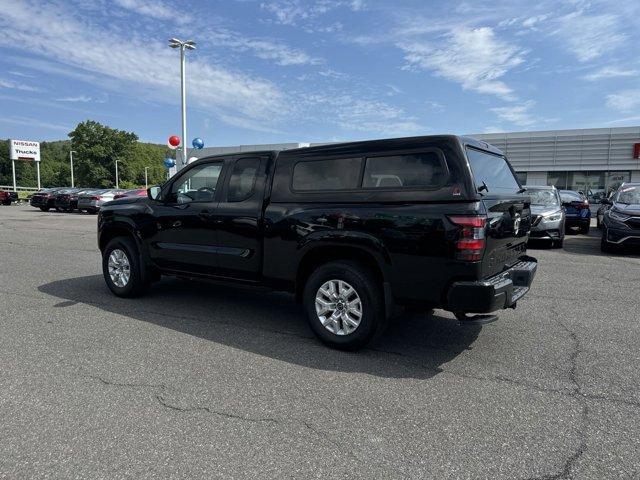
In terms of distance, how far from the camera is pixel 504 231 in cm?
410

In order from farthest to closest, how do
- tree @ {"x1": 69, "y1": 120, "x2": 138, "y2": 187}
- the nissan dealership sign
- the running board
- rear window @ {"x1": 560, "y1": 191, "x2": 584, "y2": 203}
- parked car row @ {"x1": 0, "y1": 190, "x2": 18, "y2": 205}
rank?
tree @ {"x1": 69, "y1": 120, "x2": 138, "y2": 187}, the nissan dealership sign, parked car row @ {"x1": 0, "y1": 190, "x2": 18, "y2": 205}, rear window @ {"x1": 560, "y1": 191, "x2": 584, "y2": 203}, the running board

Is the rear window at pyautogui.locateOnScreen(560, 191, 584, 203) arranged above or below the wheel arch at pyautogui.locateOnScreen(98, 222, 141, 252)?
above

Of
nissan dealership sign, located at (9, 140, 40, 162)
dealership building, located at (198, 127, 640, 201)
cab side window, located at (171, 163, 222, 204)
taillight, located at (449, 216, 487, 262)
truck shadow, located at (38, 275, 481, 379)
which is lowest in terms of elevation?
truck shadow, located at (38, 275, 481, 379)

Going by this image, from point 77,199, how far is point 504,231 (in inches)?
1107

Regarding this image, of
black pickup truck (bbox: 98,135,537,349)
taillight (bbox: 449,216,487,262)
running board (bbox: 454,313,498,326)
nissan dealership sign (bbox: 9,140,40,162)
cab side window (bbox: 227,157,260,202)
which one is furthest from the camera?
nissan dealership sign (bbox: 9,140,40,162)

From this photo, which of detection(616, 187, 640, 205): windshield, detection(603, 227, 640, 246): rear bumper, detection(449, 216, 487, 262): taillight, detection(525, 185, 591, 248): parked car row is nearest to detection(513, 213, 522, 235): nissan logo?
detection(449, 216, 487, 262): taillight

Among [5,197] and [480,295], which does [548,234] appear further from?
[5,197]

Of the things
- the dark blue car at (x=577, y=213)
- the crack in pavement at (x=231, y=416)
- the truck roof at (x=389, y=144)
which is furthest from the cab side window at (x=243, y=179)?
the dark blue car at (x=577, y=213)

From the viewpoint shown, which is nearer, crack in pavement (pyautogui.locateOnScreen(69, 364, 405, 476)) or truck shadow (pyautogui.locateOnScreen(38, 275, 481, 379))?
crack in pavement (pyautogui.locateOnScreen(69, 364, 405, 476))

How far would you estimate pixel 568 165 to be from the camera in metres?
27.6

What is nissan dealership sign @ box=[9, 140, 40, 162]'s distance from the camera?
61.7 m

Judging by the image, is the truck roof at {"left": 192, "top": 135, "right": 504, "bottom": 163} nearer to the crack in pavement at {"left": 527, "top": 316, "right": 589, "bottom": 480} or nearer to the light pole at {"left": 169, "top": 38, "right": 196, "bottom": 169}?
the crack in pavement at {"left": 527, "top": 316, "right": 589, "bottom": 480}

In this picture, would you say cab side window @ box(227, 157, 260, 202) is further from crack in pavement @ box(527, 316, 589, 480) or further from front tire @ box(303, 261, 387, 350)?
crack in pavement @ box(527, 316, 589, 480)

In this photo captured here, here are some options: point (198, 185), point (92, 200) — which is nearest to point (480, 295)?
point (198, 185)
